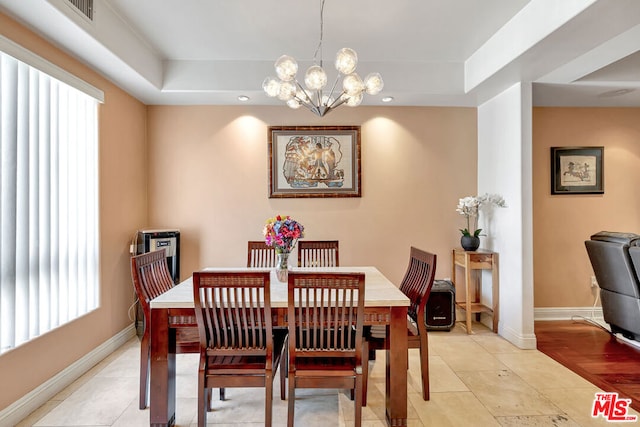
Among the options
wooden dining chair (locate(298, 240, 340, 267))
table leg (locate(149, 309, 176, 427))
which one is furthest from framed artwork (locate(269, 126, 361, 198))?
table leg (locate(149, 309, 176, 427))

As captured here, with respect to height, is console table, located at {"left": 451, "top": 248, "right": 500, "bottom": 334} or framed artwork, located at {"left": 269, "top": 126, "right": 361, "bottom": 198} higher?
framed artwork, located at {"left": 269, "top": 126, "right": 361, "bottom": 198}

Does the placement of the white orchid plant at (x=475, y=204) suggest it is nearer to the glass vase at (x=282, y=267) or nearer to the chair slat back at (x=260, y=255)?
the chair slat back at (x=260, y=255)

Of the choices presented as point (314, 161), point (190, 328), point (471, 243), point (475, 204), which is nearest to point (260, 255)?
point (190, 328)

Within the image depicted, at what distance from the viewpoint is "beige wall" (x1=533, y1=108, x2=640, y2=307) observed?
4133 millimetres

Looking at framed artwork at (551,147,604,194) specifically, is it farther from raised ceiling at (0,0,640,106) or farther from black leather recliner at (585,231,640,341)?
black leather recliner at (585,231,640,341)

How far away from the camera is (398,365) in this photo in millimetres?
2066

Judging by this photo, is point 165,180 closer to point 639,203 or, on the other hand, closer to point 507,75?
point 507,75

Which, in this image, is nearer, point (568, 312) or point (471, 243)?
point (471, 243)

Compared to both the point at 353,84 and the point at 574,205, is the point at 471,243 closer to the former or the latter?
the point at 574,205

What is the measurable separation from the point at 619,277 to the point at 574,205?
3.92 feet

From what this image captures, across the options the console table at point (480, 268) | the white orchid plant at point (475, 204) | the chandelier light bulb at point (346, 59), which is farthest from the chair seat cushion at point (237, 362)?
the white orchid plant at point (475, 204)

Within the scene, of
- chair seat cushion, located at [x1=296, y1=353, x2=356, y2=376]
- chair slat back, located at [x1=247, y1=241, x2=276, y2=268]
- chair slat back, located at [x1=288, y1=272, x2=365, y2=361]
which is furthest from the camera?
chair slat back, located at [x1=247, y1=241, x2=276, y2=268]

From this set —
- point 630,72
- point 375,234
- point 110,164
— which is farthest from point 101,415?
point 630,72

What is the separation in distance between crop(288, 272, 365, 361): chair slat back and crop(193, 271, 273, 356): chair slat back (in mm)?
148
